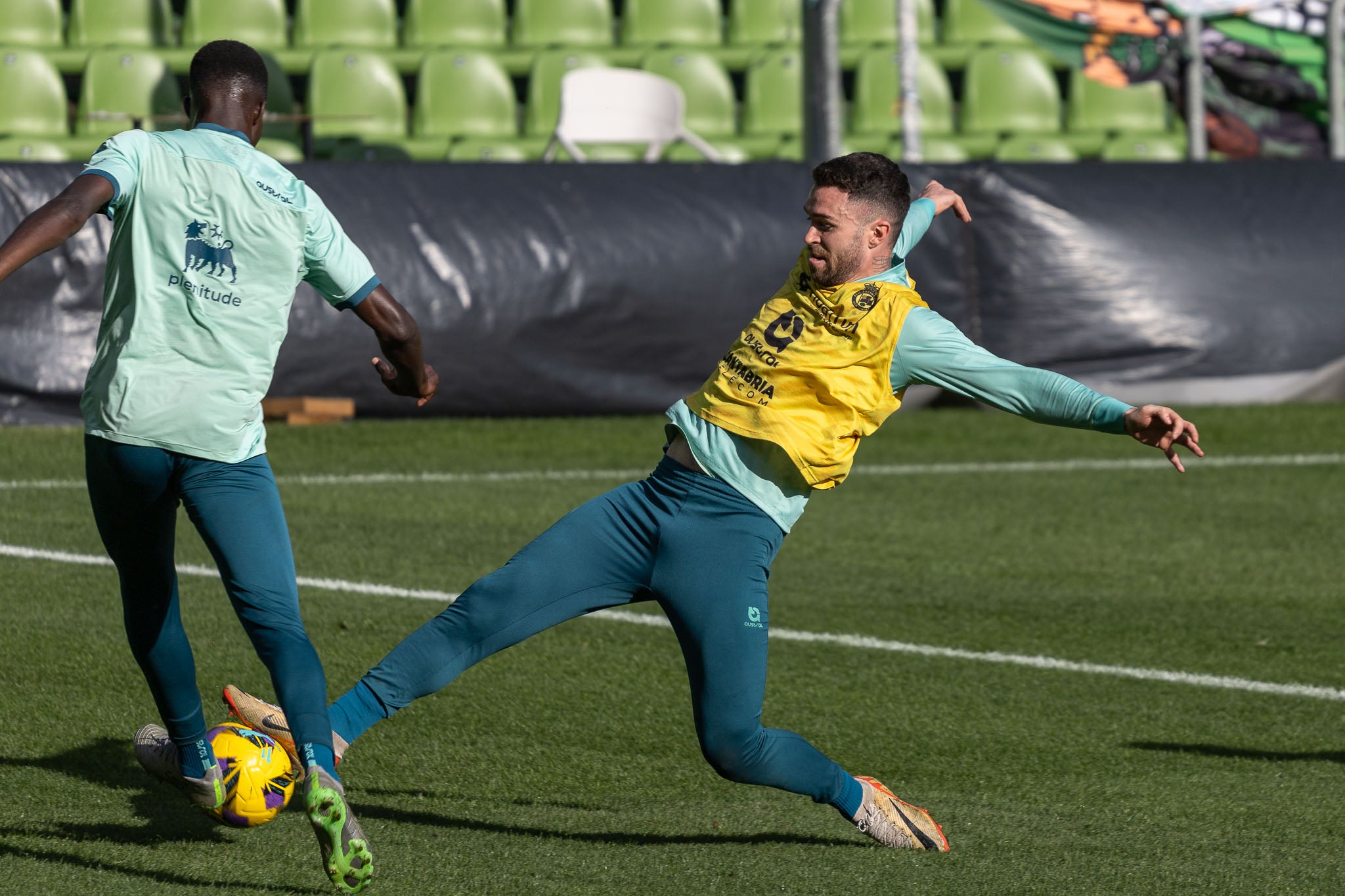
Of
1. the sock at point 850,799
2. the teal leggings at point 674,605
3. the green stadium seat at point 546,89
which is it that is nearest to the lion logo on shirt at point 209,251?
the teal leggings at point 674,605

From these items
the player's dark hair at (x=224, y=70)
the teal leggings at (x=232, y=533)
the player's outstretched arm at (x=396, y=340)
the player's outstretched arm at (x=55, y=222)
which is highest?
the player's dark hair at (x=224, y=70)

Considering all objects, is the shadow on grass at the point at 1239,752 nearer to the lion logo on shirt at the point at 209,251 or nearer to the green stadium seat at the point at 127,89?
the lion logo on shirt at the point at 209,251

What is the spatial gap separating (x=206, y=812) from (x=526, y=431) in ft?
25.1

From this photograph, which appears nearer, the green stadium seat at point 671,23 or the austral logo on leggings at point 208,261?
the austral logo on leggings at point 208,261

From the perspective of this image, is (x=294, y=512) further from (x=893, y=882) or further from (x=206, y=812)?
(x=893, y=882)

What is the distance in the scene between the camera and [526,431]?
472 inches

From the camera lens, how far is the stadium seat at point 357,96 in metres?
16.9

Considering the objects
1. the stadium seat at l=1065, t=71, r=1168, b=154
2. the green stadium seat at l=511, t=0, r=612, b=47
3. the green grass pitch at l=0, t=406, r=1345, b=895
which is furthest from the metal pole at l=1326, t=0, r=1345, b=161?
the green stadium seat at l=511, t=0, r=612, b=47

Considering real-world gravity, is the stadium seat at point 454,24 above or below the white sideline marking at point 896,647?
above

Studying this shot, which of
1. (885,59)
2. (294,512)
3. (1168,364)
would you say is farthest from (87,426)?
(885,59)

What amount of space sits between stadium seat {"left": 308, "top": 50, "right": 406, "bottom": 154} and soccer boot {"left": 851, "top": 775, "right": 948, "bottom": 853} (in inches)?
513

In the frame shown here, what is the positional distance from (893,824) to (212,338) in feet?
6.77

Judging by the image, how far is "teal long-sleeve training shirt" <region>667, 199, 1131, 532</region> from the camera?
4.14m

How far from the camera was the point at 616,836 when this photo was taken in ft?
15.4
